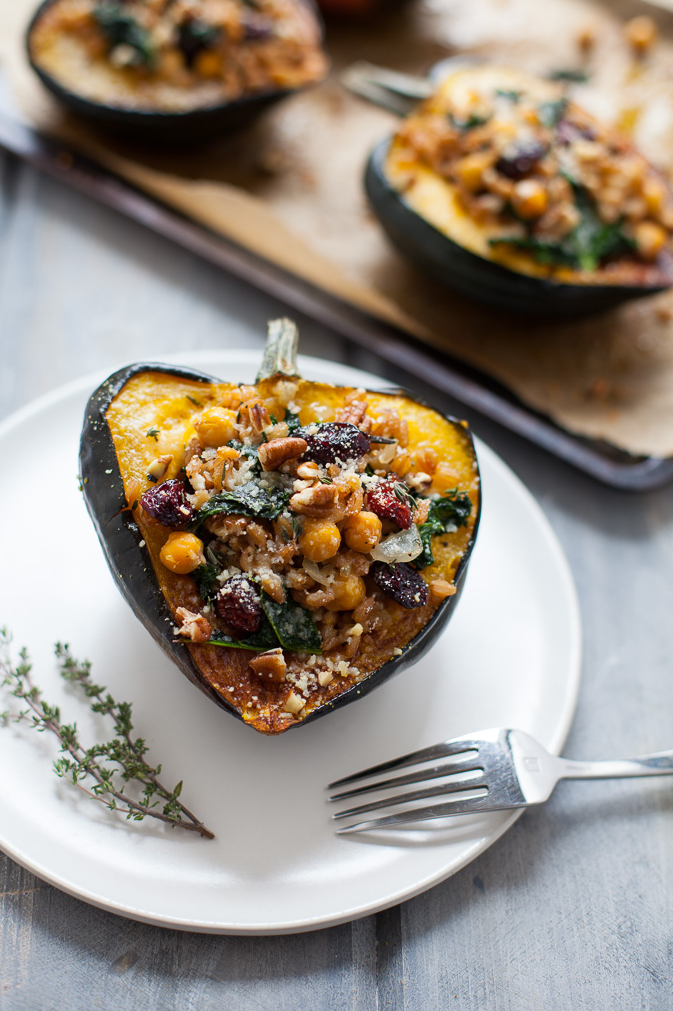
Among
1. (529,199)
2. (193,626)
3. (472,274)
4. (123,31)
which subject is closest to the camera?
(193,626)

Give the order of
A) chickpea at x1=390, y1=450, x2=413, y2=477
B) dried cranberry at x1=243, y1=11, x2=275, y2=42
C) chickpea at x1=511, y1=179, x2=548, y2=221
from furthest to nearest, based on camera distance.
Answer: dried cranberry at x1=243, y1=11, x2=275, y2=42 < chickpea at x1=511, y1=179, x2=548, y2=221 < chickpea at x1=390, y1=450, x2=413, y2=477

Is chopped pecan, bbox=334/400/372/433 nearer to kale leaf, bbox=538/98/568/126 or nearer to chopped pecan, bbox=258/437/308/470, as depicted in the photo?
chopped pecan, bbox=258/437/308/470

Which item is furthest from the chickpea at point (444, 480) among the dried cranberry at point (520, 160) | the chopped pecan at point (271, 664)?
the dried cranberry at point (520, 160)

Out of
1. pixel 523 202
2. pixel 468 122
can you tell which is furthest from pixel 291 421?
pixel 468 122

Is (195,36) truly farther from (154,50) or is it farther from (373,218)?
(373,218)

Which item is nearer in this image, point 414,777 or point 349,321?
point 414,777

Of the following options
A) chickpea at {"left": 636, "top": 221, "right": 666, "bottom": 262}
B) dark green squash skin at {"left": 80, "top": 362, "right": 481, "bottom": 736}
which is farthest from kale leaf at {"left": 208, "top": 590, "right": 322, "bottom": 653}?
chickpea at {"left": 636, "top": 221, "right": 666, "bottom": 262}
